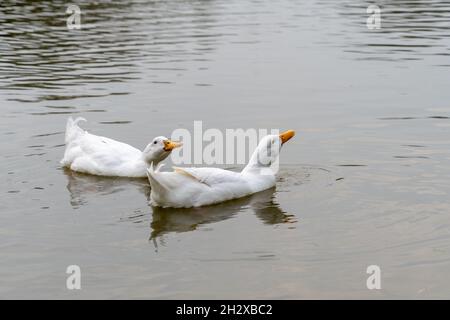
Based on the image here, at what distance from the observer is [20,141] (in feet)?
49.6

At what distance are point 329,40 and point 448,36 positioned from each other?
3928mm

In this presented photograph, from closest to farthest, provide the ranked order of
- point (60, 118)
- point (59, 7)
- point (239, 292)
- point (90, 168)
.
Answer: point (239, 292) < point (90, 168) < point (60, 118) < point (59, 7)

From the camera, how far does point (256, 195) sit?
40.1 ft

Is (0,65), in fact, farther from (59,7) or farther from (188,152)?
(59,7)

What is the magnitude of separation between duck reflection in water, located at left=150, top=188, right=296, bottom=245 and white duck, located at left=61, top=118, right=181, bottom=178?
143 cm

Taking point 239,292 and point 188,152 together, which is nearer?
point 239,292

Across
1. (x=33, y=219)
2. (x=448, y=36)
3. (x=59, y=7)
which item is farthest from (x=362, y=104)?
(x=59, y=7)

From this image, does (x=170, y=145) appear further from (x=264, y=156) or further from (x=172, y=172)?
(x=264, y=156)

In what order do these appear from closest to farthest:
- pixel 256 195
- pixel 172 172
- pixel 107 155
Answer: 1. pixel 172 172
2. pixel 256 195
3. pixel 107 155

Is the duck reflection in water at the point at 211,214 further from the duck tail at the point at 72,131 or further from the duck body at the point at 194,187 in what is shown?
the duck tail at the point at 72,131

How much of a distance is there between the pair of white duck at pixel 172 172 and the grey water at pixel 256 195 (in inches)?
7.3

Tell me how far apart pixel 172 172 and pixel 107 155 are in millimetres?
2327

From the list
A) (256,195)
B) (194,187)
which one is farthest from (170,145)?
(256,195)

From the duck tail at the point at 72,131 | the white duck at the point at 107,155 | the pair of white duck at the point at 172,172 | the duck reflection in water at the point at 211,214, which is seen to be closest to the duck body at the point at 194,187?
the pair of white duck at the point at 172,172
